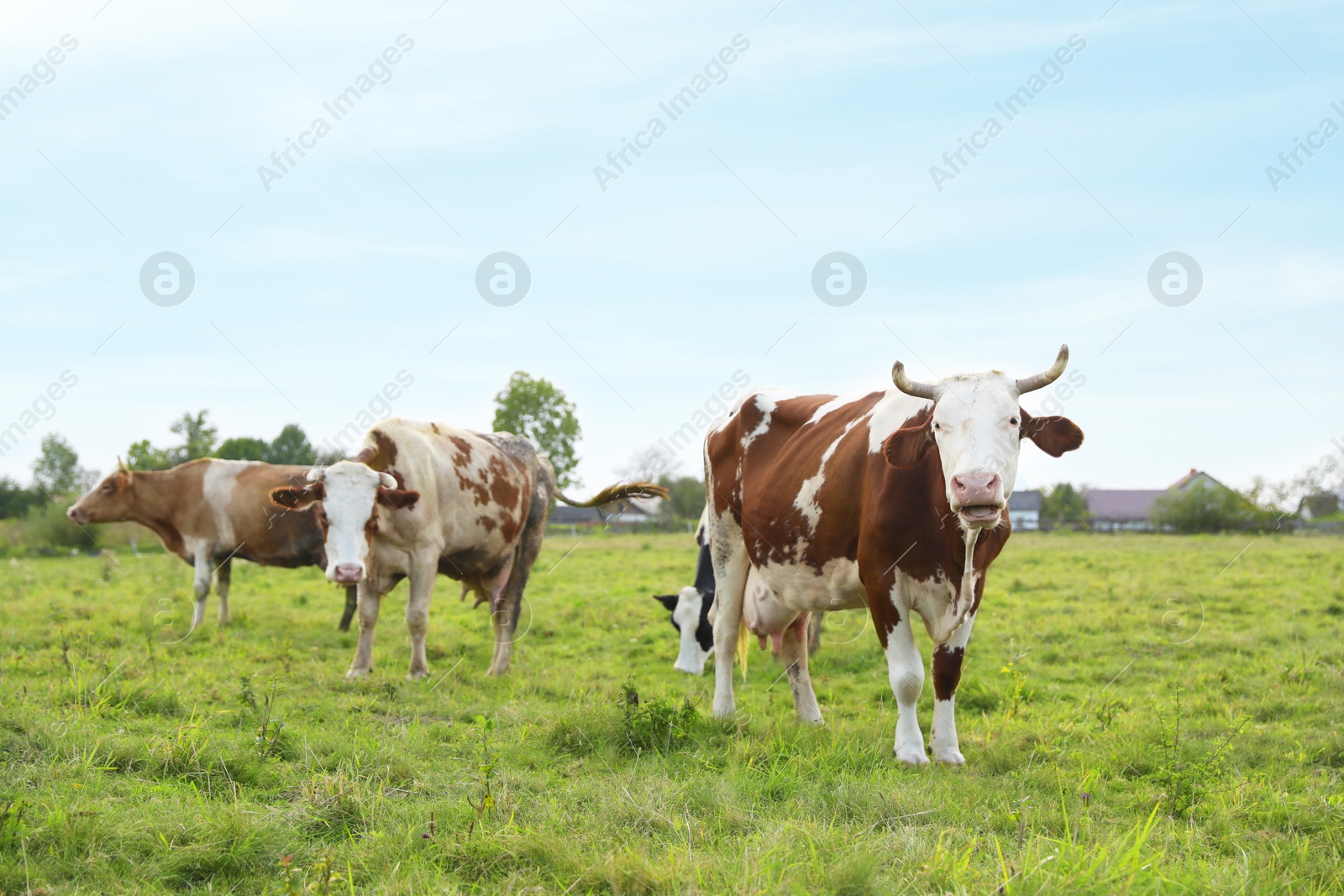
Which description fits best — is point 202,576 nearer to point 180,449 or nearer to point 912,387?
point 912,387

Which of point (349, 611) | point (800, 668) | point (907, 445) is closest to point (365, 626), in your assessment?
point (349, 611)

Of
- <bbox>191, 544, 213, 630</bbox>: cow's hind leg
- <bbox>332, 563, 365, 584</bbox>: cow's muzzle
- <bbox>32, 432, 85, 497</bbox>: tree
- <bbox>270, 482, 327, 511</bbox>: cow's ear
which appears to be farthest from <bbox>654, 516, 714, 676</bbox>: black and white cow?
<bbox>32, 432, 85, 497</bbox>: tree

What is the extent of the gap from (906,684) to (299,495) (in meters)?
5.48

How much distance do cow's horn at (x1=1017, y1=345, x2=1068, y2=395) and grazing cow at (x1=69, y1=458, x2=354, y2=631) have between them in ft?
31.0

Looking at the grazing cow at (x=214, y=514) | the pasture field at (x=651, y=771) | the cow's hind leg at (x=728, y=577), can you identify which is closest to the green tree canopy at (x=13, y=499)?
the grazing cow at (x=214, y=514)

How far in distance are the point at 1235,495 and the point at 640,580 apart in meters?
33.4

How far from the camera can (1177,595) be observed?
13.8 meters

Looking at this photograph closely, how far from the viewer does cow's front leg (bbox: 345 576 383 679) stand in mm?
8602

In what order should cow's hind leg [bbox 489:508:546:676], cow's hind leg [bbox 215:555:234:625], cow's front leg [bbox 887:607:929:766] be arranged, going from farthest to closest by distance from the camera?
cow's hind leg [bbox 215:555:234:625] → cow's hind leg [bbox 489:508:546:676] → cow's front leg [bbox 887:607:929:766]

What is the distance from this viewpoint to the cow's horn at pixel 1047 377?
546 centimetres

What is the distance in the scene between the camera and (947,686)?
577cm

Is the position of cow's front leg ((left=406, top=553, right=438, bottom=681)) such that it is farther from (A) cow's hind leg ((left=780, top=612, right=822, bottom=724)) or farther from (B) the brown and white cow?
(A) cow's hind leg ((left=780, top=612, right=822, bottom=724))

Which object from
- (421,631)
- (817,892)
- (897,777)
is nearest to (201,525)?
(421,631)

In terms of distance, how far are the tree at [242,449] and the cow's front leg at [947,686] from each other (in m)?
48.2
